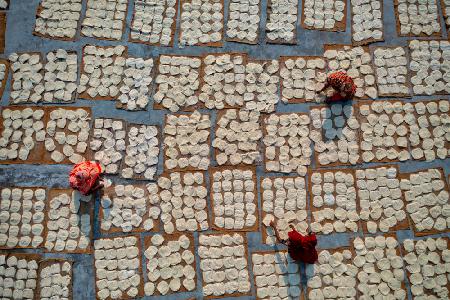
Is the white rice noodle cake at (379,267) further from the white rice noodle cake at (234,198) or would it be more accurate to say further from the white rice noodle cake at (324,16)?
the white rice noodle cake at (324,16)

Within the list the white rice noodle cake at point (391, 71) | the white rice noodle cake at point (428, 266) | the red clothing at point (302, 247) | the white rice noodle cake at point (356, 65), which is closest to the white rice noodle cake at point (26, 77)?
the red clothing at point (302, 247)

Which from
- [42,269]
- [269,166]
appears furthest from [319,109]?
[42,269]

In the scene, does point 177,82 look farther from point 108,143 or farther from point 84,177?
point 84,177

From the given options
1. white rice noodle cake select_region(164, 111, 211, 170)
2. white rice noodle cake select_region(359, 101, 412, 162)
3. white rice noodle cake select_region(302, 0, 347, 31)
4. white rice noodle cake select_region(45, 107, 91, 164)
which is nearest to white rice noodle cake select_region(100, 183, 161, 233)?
white rice noodle cake select_region(164, 111, 211, 170)

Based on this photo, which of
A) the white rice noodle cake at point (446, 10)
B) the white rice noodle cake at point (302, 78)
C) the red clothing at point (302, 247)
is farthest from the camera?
the white rice noodle cake at point (446, 10)

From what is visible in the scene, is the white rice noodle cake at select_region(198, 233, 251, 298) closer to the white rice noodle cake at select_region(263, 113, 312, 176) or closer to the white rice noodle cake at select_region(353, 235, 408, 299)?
the white rice noodle cake at select_region(263, 113, 312, 176)
